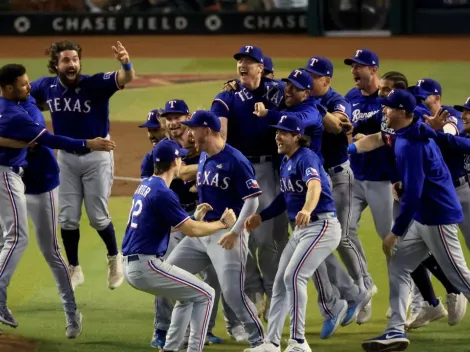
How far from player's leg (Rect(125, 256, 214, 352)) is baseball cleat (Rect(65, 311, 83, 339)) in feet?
4.20

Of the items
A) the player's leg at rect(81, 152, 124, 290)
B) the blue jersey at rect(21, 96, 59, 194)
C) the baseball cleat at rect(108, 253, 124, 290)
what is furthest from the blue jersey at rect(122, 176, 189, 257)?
the baseball cleat at rect(108, 253, 124, 290)

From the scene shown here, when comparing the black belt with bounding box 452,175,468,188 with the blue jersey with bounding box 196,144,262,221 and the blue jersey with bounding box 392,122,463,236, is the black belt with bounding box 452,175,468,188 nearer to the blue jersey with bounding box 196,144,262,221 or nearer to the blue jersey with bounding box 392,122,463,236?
the blue jersey with bounding box 392,122,463,236

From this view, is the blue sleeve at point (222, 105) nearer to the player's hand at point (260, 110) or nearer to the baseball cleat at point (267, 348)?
the player's hand at point (260, 110)

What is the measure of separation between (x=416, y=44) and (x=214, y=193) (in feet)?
49.7

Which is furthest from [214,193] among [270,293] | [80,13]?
[80,13]

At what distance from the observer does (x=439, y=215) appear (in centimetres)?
800

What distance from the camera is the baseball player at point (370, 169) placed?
30.5ft

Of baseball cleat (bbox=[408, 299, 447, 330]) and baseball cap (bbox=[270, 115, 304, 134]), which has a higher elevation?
baseball cap (bbox=[270, 115, 304, 134])

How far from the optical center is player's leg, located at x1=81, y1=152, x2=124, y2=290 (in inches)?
380

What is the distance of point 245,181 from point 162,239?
777mm

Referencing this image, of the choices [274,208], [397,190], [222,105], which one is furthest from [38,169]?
[397,190]

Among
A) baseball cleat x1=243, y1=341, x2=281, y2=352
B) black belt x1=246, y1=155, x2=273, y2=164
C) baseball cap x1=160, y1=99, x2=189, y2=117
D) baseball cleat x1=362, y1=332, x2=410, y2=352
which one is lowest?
baseball cleat x1=362, y1=332, x2=410, y2=352

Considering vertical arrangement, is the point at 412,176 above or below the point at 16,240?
above

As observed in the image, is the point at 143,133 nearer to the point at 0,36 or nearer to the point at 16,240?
the point at 16,240
